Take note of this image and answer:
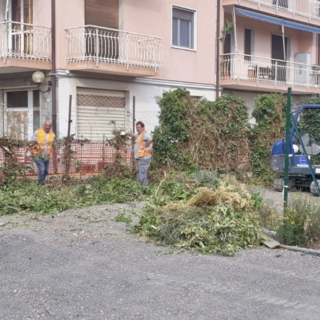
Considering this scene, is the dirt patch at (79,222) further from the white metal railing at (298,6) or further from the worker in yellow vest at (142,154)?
the white metal railing at (298,6)

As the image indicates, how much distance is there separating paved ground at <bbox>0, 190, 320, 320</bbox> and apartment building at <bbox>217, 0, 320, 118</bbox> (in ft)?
Answer: 51.8

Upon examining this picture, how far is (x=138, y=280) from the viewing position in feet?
22.2

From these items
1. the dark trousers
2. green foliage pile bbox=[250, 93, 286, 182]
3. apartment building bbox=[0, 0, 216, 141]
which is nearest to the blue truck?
green foliage pile bbox=[250, 93, 286, 182]

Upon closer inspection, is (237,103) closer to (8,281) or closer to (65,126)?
(65,126)

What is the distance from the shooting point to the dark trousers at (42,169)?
13.4 metres

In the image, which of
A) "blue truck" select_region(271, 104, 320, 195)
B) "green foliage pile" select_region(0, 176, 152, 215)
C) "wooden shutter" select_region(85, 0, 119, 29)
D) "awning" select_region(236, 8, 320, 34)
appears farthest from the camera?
"awning" select_region(236, 8, 320, 34)

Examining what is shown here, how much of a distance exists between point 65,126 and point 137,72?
3117 mm

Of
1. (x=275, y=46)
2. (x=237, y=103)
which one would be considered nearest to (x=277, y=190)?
(x=237, y=103)

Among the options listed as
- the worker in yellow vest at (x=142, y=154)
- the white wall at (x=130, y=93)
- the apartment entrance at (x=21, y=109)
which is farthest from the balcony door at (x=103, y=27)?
the worker in yellow vest at (x=142, y=154)

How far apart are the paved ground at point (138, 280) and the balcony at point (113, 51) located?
947 cm

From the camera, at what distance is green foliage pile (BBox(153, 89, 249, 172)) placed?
15914 mm

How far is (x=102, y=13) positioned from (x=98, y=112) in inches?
128

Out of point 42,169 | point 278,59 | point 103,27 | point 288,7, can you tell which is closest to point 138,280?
point 42,169

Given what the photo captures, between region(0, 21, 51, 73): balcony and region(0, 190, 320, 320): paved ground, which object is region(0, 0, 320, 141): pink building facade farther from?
region(0, 190, 320, 320): paved ground
